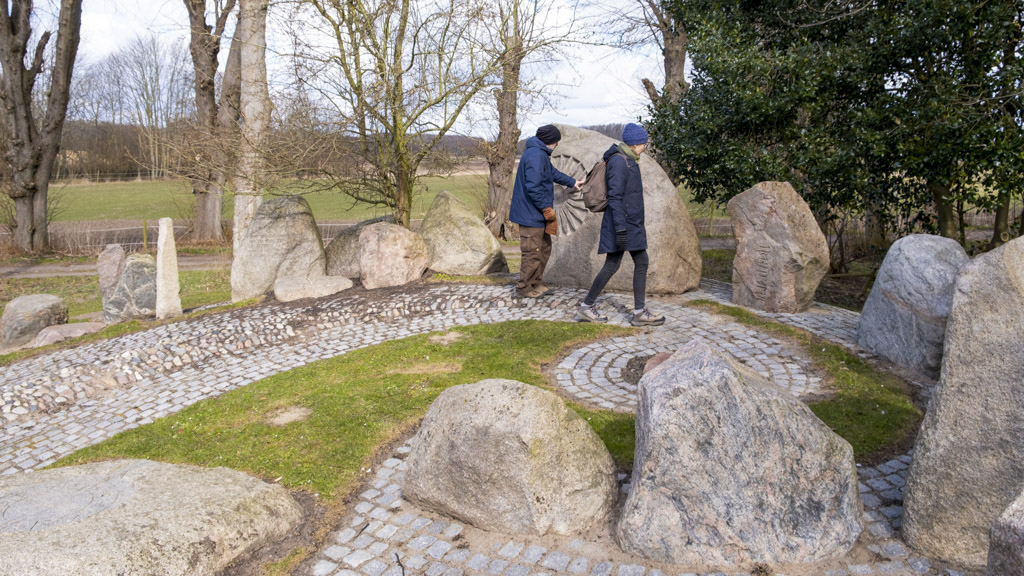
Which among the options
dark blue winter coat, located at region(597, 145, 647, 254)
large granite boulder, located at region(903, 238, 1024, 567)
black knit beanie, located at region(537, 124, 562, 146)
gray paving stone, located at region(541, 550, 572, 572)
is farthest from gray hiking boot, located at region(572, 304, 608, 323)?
large granite boulder, located at region(903, 238, 1024, 567)

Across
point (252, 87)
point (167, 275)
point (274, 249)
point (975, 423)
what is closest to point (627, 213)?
point (975, 423)

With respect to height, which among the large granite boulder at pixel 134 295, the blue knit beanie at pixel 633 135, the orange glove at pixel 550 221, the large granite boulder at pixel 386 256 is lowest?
the large granite boulder at pixel 134 295

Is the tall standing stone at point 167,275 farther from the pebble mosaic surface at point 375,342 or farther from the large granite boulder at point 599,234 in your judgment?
the large granite boulder at point 599,234

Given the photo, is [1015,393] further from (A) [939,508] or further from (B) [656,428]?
(B) [656,428]

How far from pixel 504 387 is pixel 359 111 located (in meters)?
7.56

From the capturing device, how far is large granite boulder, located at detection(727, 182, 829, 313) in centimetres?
790

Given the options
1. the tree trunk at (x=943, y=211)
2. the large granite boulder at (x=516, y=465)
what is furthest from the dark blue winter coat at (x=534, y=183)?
the tree trunk at (x=943, y=211)

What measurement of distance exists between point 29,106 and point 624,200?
17825 millimetres

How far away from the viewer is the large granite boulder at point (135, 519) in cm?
325

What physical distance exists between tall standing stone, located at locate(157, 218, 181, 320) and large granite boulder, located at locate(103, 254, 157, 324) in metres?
0.20

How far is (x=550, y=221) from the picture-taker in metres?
8.73

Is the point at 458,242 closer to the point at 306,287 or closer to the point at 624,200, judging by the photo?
the point at 306,287

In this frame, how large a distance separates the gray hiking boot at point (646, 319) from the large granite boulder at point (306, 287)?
15.1 feet

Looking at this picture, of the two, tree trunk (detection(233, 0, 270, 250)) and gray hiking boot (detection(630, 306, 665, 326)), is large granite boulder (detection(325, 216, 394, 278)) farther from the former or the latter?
gray hiking boot (detection(630, 306, 665, 326))
